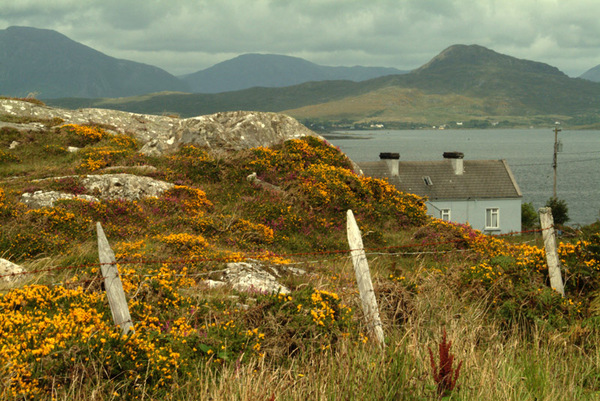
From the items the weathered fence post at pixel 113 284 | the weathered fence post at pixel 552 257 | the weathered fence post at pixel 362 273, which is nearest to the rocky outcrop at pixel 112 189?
the weathered fence post at pixel 113 284

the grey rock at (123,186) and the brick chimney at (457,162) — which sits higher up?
the grey rock at (123,186)

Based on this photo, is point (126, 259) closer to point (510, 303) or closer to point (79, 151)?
point (510, 303)

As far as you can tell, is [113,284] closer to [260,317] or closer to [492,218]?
[260,317]

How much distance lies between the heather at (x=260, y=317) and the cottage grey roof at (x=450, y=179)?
46.3 m

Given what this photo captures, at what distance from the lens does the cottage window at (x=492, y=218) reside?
63812 mm

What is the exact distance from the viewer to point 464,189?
63.6 m

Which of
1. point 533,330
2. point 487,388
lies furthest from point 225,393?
point 533,330

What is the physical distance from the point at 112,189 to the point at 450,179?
52.9 metres

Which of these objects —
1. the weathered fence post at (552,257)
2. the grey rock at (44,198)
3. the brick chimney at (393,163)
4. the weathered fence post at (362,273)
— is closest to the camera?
the weathered fence post at (362,273)

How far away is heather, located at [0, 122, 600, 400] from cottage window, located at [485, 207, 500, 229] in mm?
48929

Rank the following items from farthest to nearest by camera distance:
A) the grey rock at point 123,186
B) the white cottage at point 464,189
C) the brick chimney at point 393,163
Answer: the brick chimney at point 393,163
the white cottage at point 464,189
the grey rock at point 123,186

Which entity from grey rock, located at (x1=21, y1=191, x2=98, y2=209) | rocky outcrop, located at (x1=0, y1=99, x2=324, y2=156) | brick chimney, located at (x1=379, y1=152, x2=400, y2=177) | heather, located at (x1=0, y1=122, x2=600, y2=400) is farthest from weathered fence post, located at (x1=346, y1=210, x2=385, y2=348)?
brick chimney, located at (x1=379, y1=152, x2=400, y2=177)

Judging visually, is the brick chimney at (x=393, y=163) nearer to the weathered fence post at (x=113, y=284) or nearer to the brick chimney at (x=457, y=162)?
the brick chimney at (x=457, y=162)

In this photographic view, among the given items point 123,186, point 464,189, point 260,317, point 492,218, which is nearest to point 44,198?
point 123,186
